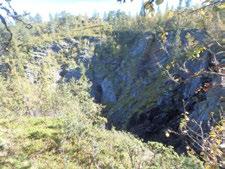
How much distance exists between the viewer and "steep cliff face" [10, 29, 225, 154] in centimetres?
7304

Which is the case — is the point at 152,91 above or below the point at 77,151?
below

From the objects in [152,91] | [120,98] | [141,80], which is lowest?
[120,98]

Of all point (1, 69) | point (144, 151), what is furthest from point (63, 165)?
point (1, 69)

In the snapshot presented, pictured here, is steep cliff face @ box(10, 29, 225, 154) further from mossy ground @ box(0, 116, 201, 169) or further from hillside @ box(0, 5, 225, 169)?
mossy ground @ box(0, 116, 201, 169)

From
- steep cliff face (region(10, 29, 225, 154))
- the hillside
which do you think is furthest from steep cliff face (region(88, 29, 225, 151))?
the hillside

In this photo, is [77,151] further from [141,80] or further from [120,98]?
[120,98]

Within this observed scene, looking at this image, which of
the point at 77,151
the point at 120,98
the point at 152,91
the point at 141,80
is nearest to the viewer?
the point at 77,151

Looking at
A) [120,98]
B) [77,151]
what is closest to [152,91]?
[120,98]

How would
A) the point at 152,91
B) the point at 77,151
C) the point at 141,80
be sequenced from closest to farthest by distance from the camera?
the point at 77,151 < the point at 152,91 < the point at 141,80

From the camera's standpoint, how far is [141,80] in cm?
12406

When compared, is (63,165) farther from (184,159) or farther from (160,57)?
(160,57)

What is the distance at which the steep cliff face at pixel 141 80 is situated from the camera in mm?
73037

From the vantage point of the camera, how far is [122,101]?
12350 cm

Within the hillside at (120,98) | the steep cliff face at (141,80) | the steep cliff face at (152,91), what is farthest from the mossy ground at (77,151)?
the steep cliff face at (152,91)
